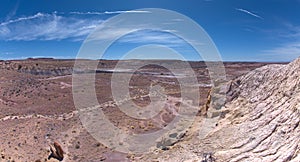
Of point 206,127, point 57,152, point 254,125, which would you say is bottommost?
point 57,152

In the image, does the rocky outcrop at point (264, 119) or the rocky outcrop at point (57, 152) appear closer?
the rocky outcrop at point (264, 119)

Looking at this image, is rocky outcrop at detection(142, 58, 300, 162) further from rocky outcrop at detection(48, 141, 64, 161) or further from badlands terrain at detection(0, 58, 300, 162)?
rocky outcrop at detection(48, 141, 64, 161)

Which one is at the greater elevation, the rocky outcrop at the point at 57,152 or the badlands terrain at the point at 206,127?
the badlands terrain at the point at 206,127

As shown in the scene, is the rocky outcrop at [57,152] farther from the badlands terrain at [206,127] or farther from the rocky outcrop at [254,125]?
the rocky outcrop at [254,125]

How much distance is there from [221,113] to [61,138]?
1295 cm

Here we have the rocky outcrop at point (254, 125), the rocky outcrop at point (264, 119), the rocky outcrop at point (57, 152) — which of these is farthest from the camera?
the rocky outcrop at point (57, 152)

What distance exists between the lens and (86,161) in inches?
730

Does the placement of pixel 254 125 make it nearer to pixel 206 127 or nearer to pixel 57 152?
pixel 206 127

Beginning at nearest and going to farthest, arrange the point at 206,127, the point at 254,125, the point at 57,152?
the point at 254,125
the point at 206,127
the point at 57,152

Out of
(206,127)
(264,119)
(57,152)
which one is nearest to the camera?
(264,119)

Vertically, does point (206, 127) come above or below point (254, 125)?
below

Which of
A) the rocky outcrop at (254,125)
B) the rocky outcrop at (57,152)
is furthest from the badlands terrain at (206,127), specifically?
the rocky outcrop at (57,152)

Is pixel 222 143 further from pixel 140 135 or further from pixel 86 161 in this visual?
pixel 140 135

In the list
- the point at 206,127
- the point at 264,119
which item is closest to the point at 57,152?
the point at 206,127
